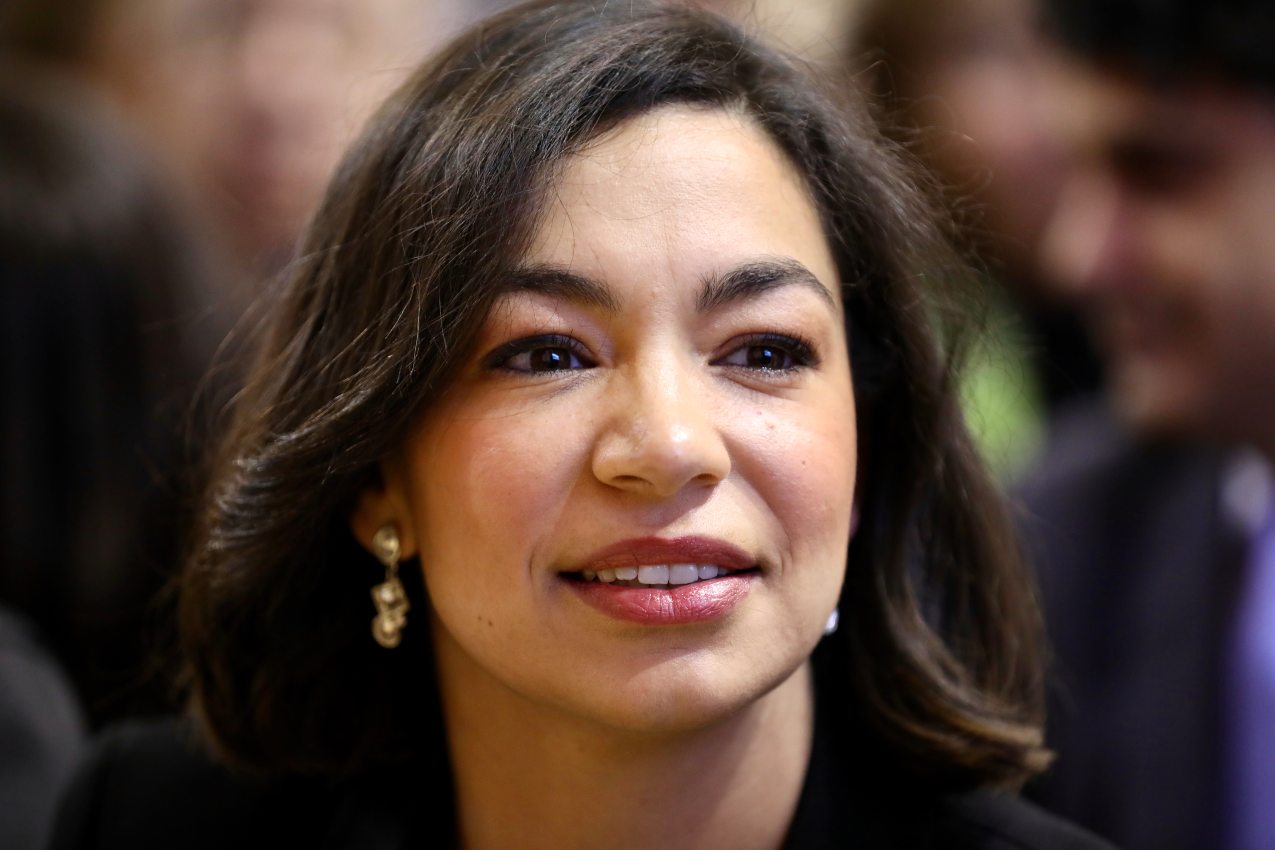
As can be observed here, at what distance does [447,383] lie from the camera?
68.4 inches

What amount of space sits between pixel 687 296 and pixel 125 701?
1782 mm

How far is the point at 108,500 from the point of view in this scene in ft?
9.16

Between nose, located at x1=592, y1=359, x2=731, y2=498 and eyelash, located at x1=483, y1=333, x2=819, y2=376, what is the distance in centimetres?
6

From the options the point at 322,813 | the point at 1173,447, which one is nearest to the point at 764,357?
the point at 322,813

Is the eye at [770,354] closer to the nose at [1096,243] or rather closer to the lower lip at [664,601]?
the lower lip at [664,601]

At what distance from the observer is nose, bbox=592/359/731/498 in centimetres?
158

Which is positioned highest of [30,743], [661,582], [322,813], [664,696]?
[661,582]

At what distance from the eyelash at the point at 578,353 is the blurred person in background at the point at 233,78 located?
8.61ft

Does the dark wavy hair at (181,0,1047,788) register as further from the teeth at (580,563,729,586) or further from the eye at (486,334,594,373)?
the teeth at (580,563,729,586)

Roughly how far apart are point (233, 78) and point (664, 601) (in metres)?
3.17

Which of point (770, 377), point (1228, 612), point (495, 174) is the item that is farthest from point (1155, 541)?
point (495, 174)

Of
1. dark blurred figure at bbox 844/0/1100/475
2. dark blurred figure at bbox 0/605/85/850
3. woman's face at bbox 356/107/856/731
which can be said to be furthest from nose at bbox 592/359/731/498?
dark blurred figure at bbox 844/0/1100/475

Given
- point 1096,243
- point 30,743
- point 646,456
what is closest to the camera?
point 646,456

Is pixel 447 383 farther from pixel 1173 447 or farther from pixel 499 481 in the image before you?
pixel 1173 447
